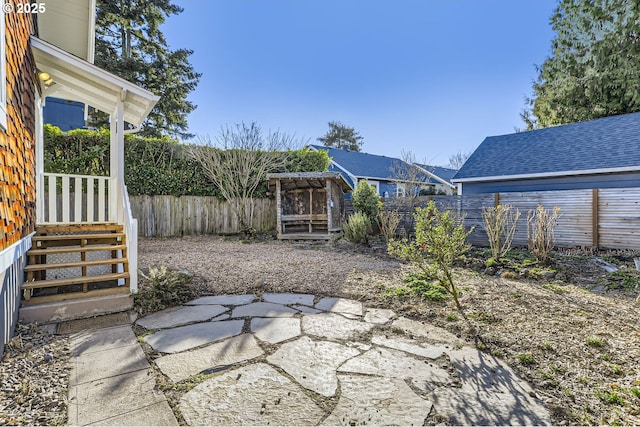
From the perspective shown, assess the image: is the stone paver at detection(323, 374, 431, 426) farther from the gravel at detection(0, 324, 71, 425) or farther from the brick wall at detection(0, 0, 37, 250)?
the brick wall at detection(0, 0, 37, 250)

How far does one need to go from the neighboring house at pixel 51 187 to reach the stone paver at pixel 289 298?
164 cm

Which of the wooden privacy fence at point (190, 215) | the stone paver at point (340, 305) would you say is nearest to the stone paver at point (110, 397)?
the stone paver at point (340, 305)

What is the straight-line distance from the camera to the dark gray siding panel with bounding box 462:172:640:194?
9.04 meters

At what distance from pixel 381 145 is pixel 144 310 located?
2595 cm

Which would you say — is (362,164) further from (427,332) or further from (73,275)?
(427,332)

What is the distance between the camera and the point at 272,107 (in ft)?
44.3

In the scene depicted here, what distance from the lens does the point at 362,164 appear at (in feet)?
66.4

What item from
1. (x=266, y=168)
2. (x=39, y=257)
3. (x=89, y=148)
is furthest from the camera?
(x=266, y=168)

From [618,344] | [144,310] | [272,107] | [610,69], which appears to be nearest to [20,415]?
[144,310]

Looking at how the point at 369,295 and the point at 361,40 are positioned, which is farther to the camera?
the point at 361,40

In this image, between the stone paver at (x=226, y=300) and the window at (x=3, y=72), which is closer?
the window at (x=3, y=72)

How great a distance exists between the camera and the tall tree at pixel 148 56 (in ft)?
42.9

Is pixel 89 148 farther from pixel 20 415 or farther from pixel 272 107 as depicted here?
pixel 20 415

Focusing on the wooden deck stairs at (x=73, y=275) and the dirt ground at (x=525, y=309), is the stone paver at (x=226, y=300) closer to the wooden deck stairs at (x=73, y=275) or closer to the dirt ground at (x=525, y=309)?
the dirt ground at (x=525, y=309)
